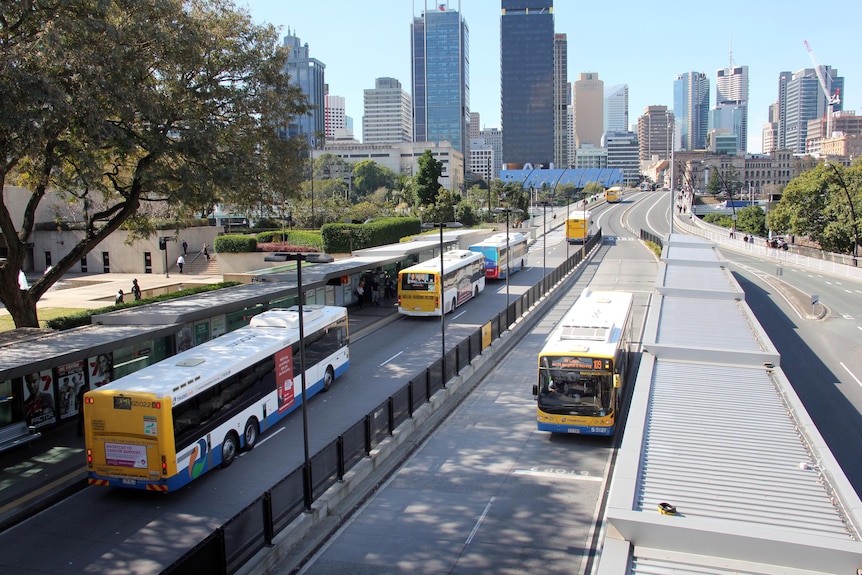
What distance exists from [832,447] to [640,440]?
11217 mm

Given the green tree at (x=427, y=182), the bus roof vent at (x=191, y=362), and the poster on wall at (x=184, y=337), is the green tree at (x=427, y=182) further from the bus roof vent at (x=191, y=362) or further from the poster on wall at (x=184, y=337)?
the bus roof vent at (x=191, y=362)

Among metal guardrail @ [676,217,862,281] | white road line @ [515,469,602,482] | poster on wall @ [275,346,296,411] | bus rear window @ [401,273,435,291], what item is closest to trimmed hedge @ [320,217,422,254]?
bus rear window @ [401,273,435,291]

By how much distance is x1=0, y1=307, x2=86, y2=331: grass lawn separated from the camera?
80.2ft

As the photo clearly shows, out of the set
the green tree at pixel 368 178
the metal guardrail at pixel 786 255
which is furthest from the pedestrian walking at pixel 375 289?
the green tree at pixel 368 178

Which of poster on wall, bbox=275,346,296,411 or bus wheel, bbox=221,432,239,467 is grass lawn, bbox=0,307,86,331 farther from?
bus wheel, bbox=221,432,239,467

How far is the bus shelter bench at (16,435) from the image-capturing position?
16188 millimetres

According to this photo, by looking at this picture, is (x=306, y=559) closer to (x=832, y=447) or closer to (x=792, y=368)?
(x=832, y=447)

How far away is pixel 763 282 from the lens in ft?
164

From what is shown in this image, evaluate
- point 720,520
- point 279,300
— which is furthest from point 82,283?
point 720,520

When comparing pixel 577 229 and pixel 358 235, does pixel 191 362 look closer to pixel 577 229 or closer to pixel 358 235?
pixel 358 235

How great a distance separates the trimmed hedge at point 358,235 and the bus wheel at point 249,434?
32.1 meters

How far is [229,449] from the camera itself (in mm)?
16188

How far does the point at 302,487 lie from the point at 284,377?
6.23 metres

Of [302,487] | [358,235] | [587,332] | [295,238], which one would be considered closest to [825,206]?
[358,235]
